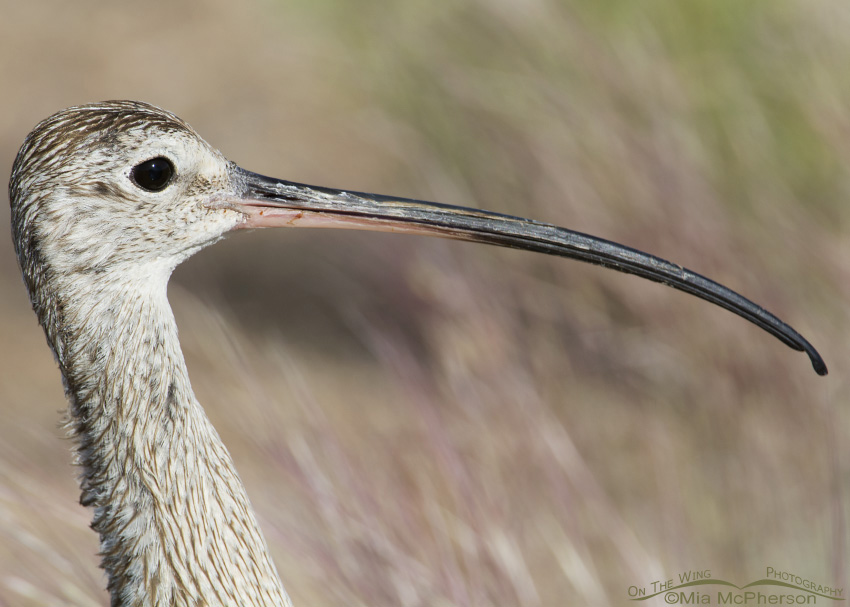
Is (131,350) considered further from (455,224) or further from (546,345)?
(546,345)

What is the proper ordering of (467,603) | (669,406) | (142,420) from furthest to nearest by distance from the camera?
(669,406) → (467,603) → (142,420)

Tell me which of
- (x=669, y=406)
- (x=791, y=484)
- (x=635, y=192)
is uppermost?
(x=635, y=192)

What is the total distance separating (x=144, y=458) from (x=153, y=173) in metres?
0.52

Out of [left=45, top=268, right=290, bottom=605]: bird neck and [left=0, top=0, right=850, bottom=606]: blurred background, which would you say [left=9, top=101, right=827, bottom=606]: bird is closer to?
[left=45, top=268, right=290, bottom=605]: bird neck

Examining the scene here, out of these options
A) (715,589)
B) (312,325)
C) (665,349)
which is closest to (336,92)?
(312,325)

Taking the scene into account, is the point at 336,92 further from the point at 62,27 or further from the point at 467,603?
the point at 62,27

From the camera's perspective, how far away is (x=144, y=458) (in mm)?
1736

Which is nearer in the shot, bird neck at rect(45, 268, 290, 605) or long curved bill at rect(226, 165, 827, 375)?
bird neck at rect(45, 268, 290, 605)

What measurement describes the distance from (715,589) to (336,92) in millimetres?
2931

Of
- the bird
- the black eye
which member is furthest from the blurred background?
the black eye

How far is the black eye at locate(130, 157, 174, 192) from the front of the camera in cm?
179

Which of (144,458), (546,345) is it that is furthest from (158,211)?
(546,345)

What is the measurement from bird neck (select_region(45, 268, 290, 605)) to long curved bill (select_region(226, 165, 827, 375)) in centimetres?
29

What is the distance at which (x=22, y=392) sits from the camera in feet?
16.3
